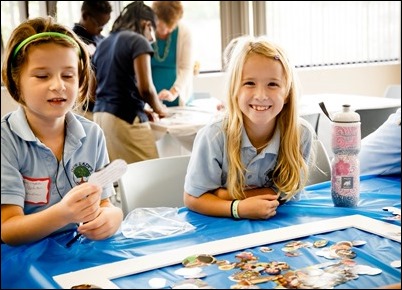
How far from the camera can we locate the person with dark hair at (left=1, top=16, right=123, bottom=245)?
3.97 ft

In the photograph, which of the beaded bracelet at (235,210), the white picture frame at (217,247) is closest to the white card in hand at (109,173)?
the white picture frame at (217,247)

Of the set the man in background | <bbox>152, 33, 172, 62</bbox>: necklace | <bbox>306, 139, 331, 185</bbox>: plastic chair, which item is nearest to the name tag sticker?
<bbox>306, 139, 331, 185</bbox>: plastic chair

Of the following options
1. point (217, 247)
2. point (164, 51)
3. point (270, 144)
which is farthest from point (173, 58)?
point (217, 247)

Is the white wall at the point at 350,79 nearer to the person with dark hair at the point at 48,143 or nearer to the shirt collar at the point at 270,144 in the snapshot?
the shirt collar at the point at 270,144

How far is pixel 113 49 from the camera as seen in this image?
3029 mm

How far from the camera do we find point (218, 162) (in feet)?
5.57

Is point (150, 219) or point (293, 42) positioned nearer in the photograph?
point (150, 219)

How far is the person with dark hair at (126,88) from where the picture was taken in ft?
9.96

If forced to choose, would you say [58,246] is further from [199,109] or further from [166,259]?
[199,109]

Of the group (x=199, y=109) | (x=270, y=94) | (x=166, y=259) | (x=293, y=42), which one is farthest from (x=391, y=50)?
(x=166, y=259)

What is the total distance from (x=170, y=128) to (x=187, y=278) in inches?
78.1

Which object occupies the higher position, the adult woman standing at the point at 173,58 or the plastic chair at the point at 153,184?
the adult woman standing at the point at 173,58

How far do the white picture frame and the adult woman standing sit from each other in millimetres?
2461

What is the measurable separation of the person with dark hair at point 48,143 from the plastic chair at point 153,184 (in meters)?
0.46
